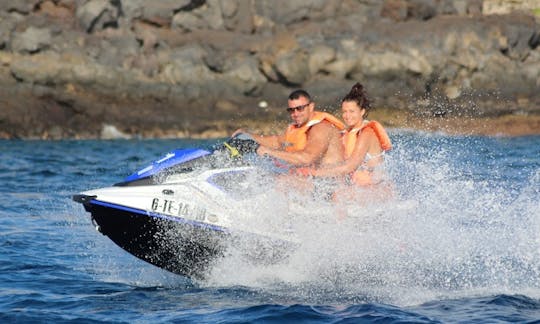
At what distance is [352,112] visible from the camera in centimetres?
761

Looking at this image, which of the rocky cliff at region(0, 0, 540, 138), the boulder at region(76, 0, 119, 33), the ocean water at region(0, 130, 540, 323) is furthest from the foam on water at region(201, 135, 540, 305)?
the boulder at region(76, 0, 119, 33)

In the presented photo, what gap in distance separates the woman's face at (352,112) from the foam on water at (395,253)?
0.68 m

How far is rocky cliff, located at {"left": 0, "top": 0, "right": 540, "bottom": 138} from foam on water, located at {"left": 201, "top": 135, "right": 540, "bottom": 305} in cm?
2162

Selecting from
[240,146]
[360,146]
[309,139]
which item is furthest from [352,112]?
[240,146]

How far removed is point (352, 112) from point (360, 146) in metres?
0.30

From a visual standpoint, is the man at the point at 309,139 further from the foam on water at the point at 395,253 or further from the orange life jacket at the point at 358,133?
the foam on water at the point at 395,253

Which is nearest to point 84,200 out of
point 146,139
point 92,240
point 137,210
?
point 137,210

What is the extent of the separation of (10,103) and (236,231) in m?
22.2

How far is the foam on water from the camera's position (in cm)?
739

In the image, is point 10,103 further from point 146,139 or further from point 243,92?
point 243,92

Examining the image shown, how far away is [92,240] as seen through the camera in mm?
10305

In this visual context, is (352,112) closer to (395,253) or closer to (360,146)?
(360,146)

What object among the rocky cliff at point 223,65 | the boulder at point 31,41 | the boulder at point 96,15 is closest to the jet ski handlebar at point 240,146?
the rocky cliff at point 223,65

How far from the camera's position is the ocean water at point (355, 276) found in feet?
21.8
